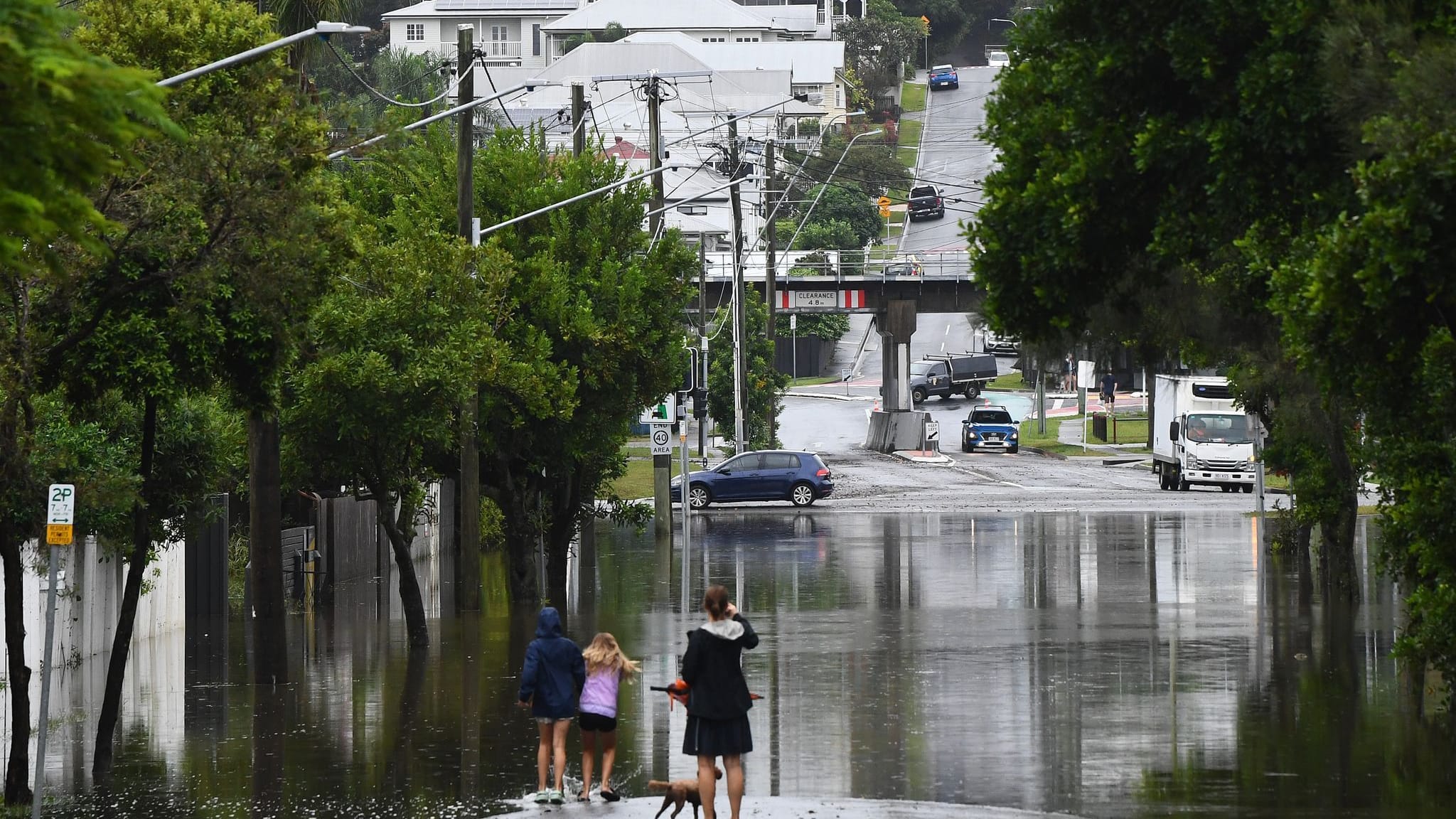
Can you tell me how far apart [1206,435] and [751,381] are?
16.4 m

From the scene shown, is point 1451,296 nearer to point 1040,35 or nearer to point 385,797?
point 1040,35

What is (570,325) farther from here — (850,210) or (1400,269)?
(850,210)

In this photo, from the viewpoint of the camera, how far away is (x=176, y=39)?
45.0 ft

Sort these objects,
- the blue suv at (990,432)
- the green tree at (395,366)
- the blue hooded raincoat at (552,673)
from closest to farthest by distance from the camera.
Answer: the blue hooded raincoat at (552,673), the green tree at (395,366), the blue suv at (990,432)

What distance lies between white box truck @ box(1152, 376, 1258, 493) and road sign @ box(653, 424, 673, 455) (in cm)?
1816

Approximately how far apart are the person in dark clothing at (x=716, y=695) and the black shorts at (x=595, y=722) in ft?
3.81

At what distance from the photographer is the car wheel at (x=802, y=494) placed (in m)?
46.0

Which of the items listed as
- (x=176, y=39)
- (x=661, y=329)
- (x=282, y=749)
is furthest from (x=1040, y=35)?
(x=661, y=329)

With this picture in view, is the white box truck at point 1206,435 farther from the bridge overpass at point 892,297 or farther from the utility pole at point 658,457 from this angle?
the bridge overpass at point 892,297

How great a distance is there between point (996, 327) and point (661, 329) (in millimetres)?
16607

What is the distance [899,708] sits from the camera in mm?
15859

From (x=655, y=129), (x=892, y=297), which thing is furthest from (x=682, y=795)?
(x=892, y=297)

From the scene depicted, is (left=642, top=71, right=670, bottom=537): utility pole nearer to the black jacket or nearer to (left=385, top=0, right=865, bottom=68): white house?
the black jacket

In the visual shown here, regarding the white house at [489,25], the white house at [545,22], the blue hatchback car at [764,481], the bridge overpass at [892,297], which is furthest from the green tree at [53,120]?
the white house at [489,25]
